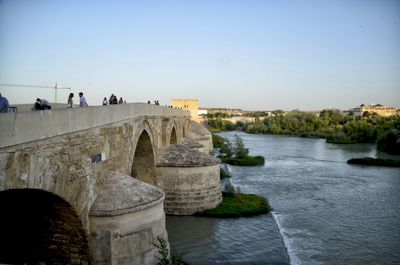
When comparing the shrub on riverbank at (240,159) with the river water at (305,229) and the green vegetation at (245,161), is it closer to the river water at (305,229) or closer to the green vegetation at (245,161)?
the green vegetation at (245,161)

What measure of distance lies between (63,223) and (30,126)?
213cm

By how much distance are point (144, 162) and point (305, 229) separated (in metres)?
5.04

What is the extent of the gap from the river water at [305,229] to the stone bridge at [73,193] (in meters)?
2.60

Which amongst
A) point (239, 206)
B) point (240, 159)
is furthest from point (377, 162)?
point (239, 206)

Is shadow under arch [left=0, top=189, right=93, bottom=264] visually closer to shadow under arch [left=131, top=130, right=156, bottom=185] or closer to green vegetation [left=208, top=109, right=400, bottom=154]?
shadow under arch [left=131, top=130, right=156, bottom=185]

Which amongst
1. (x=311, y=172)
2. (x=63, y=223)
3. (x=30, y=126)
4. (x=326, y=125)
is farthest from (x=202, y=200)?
(x=326, y=125)

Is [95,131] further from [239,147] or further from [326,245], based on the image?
[239,147]

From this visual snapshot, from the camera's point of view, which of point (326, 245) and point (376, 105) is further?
point (376, 105)

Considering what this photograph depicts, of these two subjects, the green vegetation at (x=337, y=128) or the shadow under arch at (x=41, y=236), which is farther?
the green vegetation at (x=337, y=128)

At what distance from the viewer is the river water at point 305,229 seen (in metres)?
9.80

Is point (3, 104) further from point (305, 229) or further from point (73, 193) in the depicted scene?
point (305, 229)

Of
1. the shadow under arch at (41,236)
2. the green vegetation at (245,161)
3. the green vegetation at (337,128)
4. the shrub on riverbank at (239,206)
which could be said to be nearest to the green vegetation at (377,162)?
the green vegetation at (245,161)

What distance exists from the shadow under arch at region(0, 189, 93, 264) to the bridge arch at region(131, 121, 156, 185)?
5651 mm

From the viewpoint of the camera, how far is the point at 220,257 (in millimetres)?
9672
